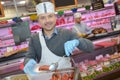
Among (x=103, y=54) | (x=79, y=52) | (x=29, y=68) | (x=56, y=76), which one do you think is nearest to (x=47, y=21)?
(x=29, y=68)

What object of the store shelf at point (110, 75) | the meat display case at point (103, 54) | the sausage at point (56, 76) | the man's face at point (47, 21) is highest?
the man's face at point (47, 21)

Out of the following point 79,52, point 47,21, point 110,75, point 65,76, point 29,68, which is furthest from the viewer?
point 110,75

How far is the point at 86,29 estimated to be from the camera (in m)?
6.69

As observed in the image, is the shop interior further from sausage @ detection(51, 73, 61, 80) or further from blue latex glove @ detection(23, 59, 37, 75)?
blue latex glove @ detection(23, 59, 37, 75)

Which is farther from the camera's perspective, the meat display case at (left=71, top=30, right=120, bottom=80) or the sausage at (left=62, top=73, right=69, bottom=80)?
the meat display case at (left=71, top=30, right=120, bottom=80)

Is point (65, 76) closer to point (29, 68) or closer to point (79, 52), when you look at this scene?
point (29, 68)

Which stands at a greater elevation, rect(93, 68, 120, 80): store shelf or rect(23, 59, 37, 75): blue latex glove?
rect(23, 59, 37, 75): blue latex glove

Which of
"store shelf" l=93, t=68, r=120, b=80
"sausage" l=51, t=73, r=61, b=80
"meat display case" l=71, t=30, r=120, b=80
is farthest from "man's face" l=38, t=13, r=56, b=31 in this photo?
"store shelf" l=93, t=68, r=120, b=80

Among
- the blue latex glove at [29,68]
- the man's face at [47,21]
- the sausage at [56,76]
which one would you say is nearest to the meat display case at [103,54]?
the man's face at [47,21]

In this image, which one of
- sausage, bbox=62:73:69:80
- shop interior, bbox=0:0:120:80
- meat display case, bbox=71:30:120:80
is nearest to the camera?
sausage, bbox=62:73:69:80

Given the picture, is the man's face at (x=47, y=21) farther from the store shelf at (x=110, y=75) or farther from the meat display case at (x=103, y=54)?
the store shelf at (x=110, y=75)

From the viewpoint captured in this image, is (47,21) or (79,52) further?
(79,52)

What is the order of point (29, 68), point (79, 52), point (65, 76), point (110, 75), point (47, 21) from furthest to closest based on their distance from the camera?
point (110, 75), point (79, 52), point (47, 21), point (29, 68), point (65, 76)

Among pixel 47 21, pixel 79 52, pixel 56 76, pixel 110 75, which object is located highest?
pixel 47 21
